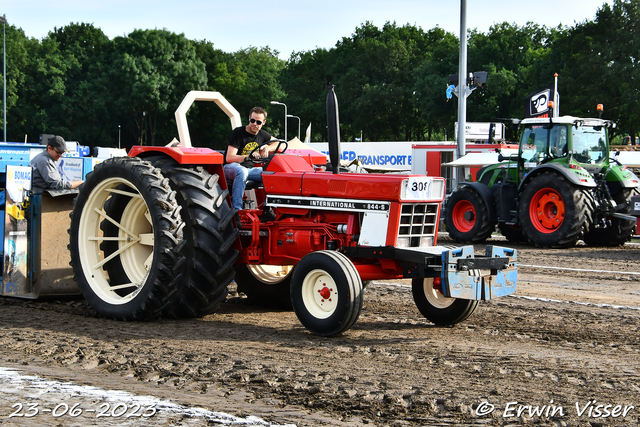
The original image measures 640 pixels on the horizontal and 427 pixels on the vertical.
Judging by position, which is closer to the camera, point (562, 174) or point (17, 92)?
point (562, 174)

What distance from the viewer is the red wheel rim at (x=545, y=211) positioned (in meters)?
14.2

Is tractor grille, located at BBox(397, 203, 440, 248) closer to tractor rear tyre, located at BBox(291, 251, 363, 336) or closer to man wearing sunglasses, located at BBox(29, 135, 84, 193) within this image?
tractor rear tyre, located at BBox(291, 251, 363, 336)

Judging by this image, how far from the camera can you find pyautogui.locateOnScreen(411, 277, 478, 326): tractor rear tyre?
20.6ft

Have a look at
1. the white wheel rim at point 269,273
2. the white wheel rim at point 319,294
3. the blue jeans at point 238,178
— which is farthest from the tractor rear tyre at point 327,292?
the white wheel rim at point 269,273

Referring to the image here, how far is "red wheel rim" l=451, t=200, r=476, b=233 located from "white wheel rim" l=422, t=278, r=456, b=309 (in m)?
9.26

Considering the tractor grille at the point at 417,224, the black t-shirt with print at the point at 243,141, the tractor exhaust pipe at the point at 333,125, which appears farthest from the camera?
the black t-shirt with print at the point at 243,141

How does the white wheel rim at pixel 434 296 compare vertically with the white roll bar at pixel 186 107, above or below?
below

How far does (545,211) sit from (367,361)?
406 inches

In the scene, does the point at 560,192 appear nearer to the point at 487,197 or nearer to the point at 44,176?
the point at 487,197

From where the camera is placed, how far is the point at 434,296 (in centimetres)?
642

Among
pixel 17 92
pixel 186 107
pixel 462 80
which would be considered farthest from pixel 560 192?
pixel 17 92

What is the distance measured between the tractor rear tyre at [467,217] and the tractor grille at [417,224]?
9.18 meters

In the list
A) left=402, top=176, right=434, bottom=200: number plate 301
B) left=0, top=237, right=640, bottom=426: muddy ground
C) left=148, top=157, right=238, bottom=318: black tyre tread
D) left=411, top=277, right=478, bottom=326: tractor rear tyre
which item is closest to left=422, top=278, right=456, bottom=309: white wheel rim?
left=411, top=277, right=478, bottom=326: tractor rear tyre

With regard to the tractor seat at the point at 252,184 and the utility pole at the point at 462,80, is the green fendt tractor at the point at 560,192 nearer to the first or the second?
the utility pole at the point at 462,80
